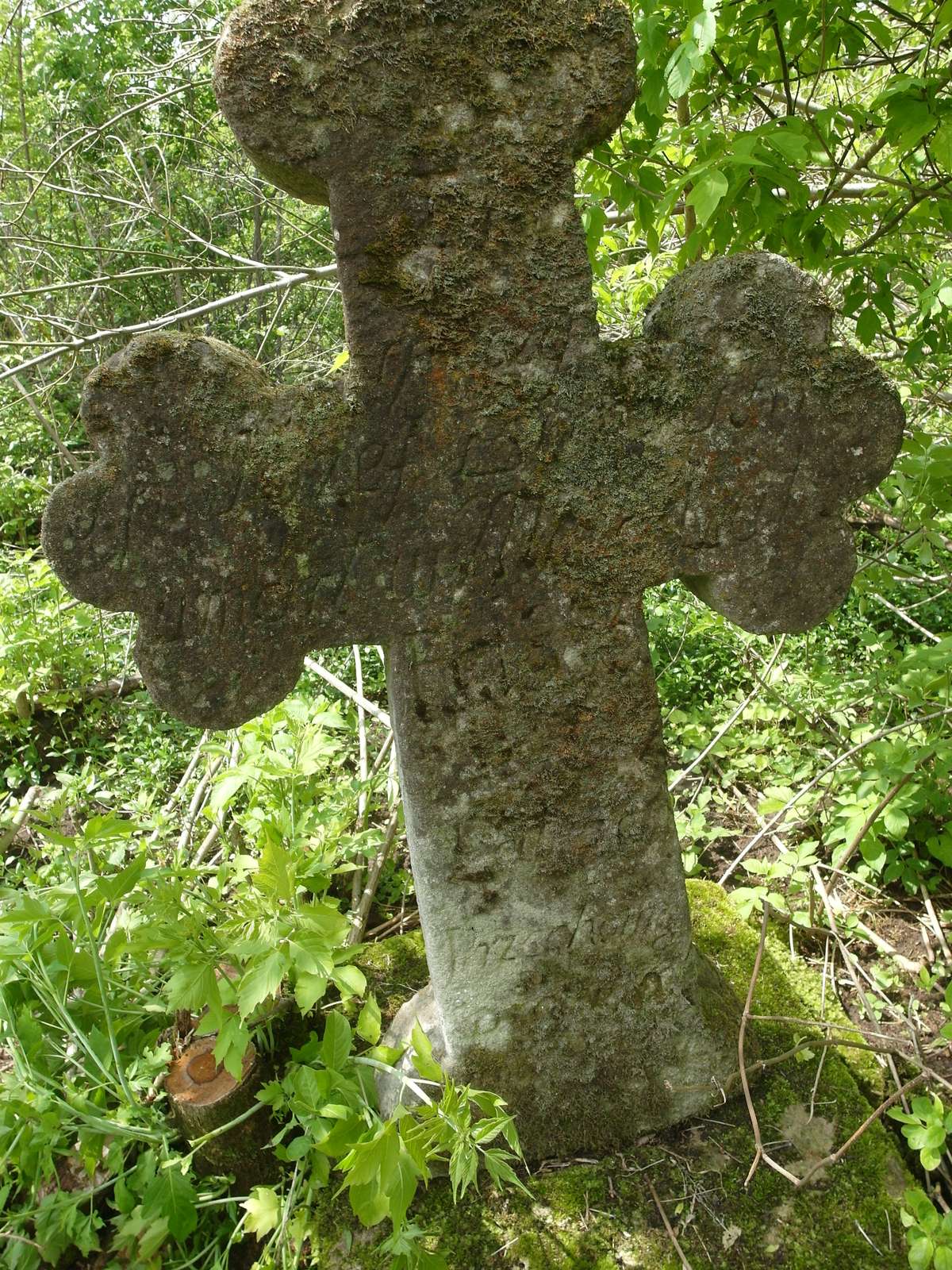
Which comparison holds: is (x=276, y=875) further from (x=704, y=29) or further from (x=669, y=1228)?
(x=704, y=29)

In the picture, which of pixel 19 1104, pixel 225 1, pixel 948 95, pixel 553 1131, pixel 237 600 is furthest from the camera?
pixel 225 1

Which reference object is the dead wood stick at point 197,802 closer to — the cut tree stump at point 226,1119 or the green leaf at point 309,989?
the cut tree stump at point 226,1119

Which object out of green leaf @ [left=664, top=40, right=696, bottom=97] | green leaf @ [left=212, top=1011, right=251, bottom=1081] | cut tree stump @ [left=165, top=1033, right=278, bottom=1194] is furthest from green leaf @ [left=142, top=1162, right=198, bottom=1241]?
green leaf @ [left=664, top=40, right=696, bottom=97]

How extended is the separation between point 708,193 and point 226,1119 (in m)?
2.41

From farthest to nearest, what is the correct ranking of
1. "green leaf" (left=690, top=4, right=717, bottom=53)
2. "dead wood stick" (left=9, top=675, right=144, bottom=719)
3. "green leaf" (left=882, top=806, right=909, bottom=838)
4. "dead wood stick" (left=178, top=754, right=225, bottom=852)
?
"dead wood stick" (left=9, top=675, right=144, bottom=719) → "dead wood stick" (left=178, top=754, right=225, bottom=852) → "green leaf" (left=882, top=806, right=909, bottom=838) → "green leaf" (left=690, top=4, right=717, bottom=53)

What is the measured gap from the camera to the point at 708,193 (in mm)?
1828

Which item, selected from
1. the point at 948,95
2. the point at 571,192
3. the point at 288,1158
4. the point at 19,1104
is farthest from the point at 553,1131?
the point at 948,95

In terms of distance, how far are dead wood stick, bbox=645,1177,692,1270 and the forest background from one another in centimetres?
41

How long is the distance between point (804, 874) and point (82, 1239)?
2.03 meters

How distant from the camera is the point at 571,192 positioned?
1687 millimetres

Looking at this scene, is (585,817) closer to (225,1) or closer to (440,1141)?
(440,1141)

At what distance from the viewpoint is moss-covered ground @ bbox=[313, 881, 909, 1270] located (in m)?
1.85

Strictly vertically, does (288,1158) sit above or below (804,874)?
below

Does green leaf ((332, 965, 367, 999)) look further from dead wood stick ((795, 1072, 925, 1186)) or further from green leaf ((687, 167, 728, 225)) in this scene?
green leaf ((687, 167, 728, 225))
